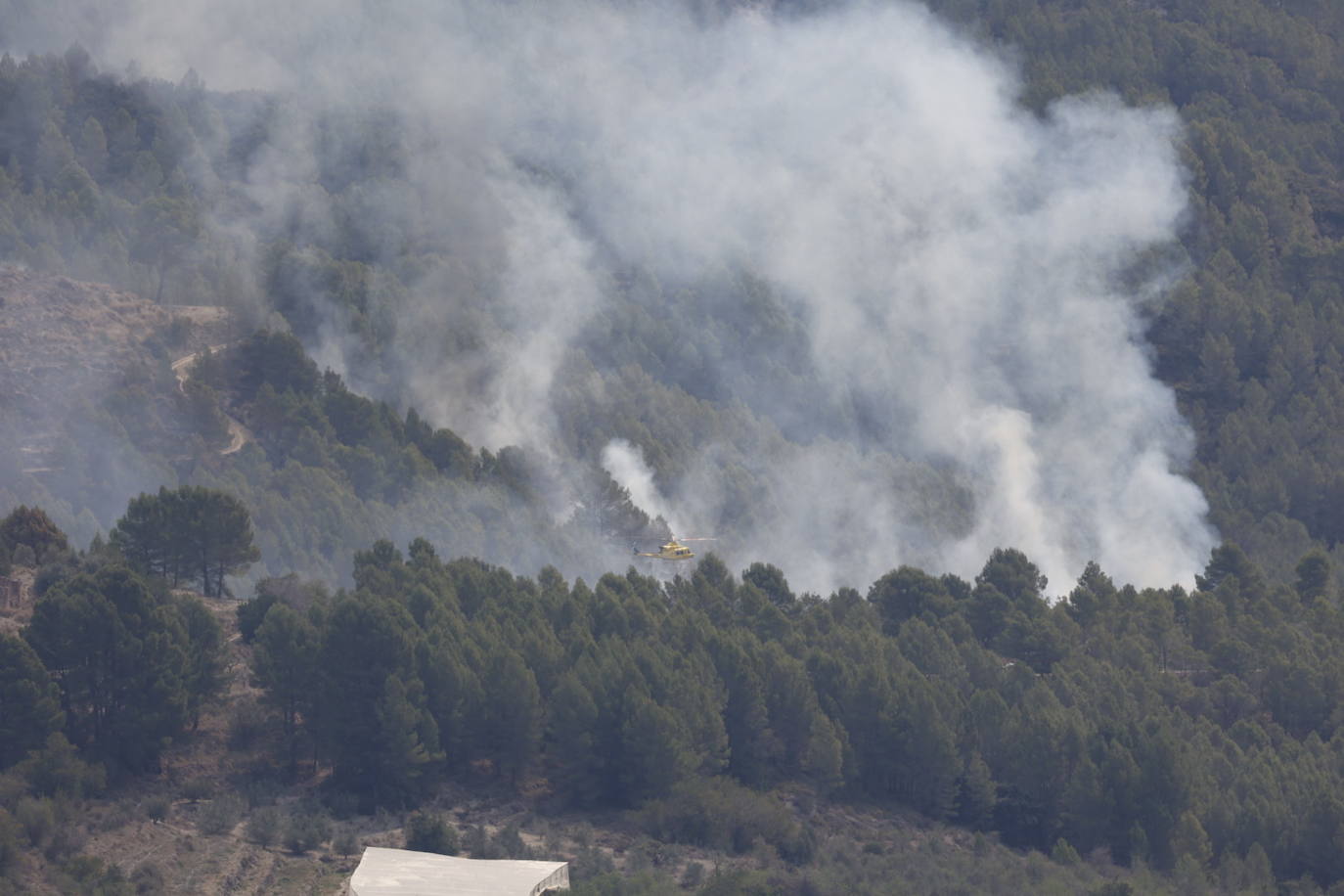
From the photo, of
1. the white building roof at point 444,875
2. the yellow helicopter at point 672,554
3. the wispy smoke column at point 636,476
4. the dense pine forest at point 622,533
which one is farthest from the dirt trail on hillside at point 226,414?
the white building roof at point 444,875

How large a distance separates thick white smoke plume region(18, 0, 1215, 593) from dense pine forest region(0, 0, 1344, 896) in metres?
0.68

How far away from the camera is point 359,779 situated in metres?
63.8

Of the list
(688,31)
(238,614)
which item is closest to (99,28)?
(688,31)

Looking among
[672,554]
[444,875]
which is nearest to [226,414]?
[672,554]

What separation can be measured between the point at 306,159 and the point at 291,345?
140 feet

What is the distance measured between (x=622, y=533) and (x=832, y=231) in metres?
46.2

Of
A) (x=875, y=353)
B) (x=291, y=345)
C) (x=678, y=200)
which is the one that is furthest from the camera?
(x=678, y=200)

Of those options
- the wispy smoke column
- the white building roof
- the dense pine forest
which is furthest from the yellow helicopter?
the white building roof

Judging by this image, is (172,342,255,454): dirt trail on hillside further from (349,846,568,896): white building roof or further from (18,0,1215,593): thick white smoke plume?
(349,846,568,896): white building roof

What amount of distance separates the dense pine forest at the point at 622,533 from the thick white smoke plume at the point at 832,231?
68cm

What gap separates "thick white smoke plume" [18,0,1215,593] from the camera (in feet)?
410

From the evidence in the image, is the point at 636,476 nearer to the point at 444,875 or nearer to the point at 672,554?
the point at 672,554

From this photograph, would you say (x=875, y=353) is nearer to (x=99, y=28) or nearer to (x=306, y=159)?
(x=306, y=159)

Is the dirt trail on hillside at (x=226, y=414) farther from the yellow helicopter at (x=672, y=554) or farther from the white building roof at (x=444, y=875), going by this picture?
the white building roof at (x=444, y=875)
